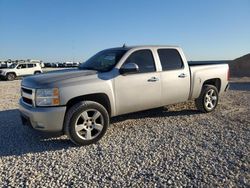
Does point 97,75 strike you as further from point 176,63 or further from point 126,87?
point 176,63

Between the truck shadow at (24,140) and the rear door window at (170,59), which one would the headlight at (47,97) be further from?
the rear door window at (170,59)

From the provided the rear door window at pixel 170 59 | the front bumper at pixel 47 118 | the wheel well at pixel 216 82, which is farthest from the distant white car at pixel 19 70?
the front bumper at pixel 47 118

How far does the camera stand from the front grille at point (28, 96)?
16.3ft

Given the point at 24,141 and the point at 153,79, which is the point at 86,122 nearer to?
the point at 24,141

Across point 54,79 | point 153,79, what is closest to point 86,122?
point 54,79

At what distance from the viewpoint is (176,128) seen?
6.00 metres

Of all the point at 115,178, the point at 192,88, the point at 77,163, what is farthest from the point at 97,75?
the point at 192,88

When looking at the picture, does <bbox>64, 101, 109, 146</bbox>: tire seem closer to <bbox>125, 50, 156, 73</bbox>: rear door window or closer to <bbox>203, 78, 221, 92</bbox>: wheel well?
<bbox>125, 50, 156, 73</bbox>: rear door window

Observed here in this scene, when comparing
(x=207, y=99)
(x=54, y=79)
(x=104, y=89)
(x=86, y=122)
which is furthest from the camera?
(x=207, y=99)

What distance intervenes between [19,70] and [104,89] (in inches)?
869

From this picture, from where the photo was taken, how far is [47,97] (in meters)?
4.77

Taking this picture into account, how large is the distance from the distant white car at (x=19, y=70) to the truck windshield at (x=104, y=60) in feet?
63.8

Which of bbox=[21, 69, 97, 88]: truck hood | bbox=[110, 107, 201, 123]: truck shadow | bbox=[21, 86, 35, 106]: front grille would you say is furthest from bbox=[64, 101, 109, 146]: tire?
bbox=[110, 107, 201, 123]: truck shadow

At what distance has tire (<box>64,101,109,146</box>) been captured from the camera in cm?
491
